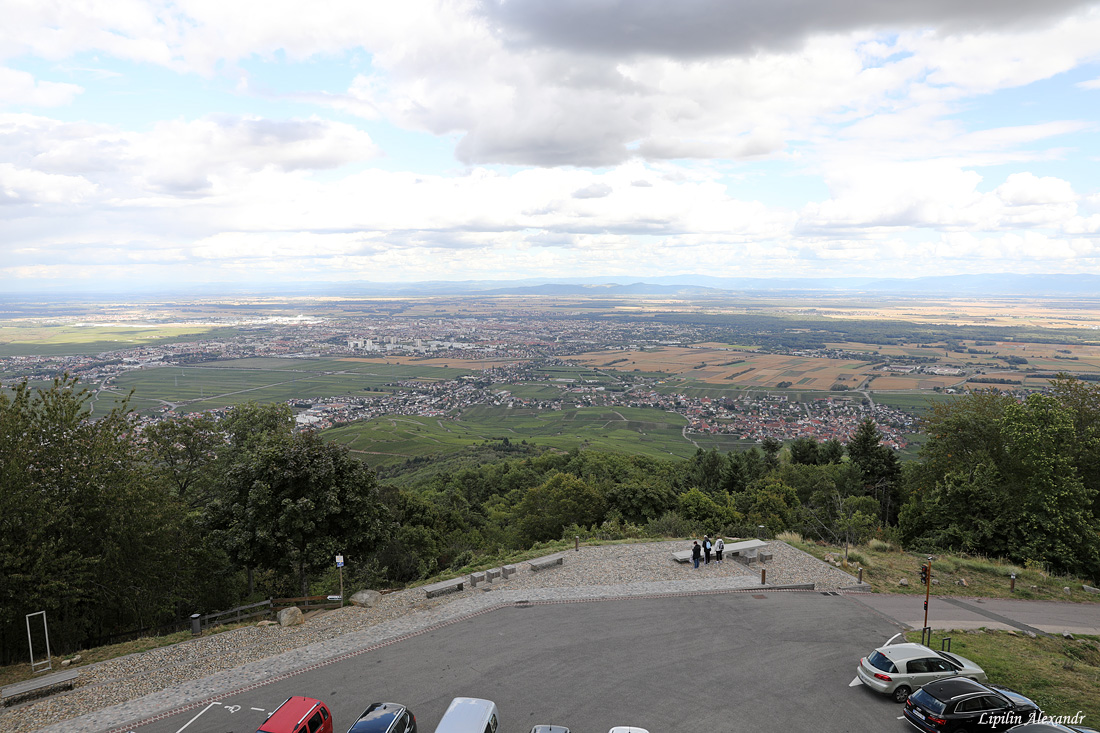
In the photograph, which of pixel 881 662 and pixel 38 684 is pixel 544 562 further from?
pixel 38 684

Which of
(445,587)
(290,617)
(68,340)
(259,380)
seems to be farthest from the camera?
(68,340)

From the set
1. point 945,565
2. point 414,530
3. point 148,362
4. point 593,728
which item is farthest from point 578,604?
point 148,362

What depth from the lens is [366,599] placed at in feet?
69.5

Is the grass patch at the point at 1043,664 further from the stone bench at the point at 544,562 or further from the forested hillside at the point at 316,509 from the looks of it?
the stone bench at the point at 544,562

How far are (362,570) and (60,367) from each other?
127 meters

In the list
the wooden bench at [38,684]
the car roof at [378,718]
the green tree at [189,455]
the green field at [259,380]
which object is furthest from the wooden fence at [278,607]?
the green field at [259,380]

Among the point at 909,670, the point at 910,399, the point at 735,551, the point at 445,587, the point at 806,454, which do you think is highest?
the point at 909,670

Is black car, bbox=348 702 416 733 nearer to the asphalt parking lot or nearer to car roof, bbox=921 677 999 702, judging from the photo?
the asphalt parking lot

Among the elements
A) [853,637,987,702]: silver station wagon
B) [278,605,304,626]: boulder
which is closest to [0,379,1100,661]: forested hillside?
[278,605,304,626]: boulder

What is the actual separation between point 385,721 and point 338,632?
24.7 feet

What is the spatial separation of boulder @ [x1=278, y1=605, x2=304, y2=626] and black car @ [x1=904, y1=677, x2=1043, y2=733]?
18382 mm

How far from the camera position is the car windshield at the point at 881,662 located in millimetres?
14218

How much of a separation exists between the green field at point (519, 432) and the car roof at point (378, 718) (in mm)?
64470

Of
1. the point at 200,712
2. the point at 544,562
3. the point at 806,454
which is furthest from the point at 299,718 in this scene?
the point at 806,454
